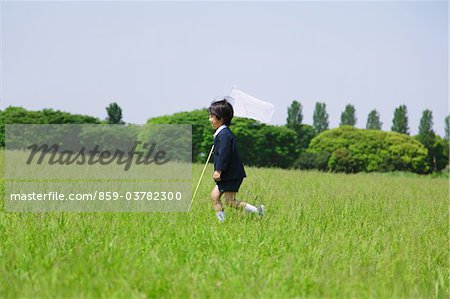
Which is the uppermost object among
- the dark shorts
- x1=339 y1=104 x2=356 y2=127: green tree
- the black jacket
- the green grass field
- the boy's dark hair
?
x1=339 y1=104 x2=356 y2=127: green tree

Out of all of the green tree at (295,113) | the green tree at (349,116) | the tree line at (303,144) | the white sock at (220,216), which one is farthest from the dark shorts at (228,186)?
the green tree at (349,116)

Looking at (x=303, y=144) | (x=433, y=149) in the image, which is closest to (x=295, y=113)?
(x=303, y=144)

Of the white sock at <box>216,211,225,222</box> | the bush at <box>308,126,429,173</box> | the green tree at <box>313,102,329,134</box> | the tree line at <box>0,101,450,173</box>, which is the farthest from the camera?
the green tree at <box>313,102,329,134</box>

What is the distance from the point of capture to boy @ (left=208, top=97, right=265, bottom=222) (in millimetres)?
5957

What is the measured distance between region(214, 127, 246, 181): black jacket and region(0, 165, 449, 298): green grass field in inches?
23.2

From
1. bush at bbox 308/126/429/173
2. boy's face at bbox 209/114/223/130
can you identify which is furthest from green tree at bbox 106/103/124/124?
boy's face at bbox 209/114/223/130

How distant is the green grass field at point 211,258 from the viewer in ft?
10.7

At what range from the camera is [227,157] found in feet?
19.5

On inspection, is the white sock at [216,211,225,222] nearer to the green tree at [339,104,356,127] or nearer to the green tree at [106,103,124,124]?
the green tree at [106,103,124,124]

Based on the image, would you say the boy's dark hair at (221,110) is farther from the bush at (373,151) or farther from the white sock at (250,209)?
the bush at (373,151)

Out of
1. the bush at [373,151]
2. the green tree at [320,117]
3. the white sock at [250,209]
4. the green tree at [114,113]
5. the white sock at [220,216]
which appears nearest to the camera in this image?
the white sock at [220,216]

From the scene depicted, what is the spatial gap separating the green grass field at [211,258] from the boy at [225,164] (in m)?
0.22

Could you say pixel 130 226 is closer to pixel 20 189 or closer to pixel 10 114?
pixel 20 189

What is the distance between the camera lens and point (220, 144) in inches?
237
